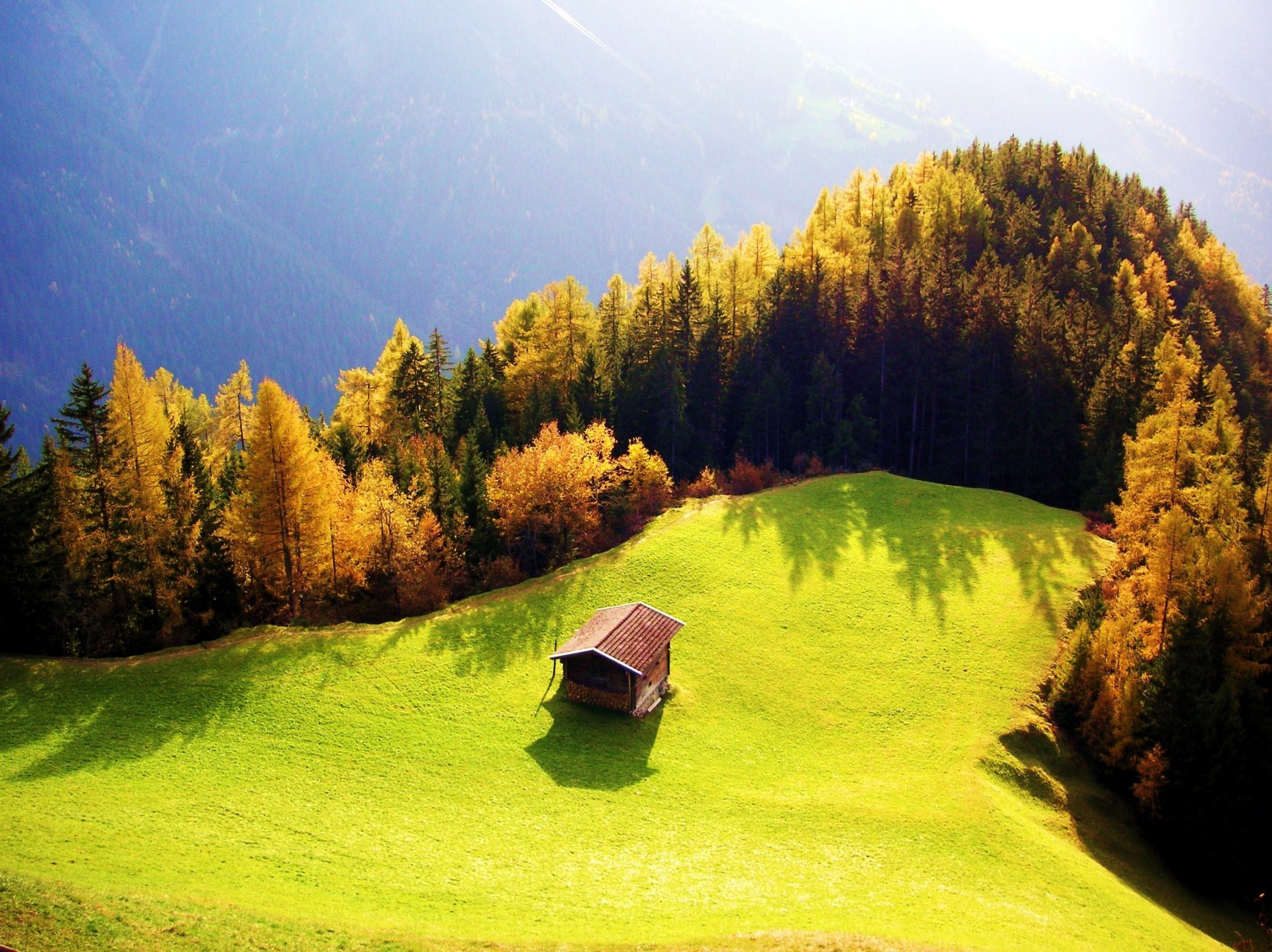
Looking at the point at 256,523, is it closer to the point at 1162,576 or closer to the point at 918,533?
the point at 918,533

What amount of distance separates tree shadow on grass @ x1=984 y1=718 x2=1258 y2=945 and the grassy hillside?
196 mm

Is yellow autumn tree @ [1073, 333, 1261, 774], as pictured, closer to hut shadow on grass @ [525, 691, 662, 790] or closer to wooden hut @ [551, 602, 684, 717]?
wooden hut @ [551, 602, 684, 717]

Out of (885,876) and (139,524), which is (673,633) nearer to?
(885,876)

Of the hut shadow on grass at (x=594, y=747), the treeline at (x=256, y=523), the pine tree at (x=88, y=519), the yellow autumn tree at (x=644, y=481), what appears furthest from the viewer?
the yellow autumn tree at (x=644, y=481)

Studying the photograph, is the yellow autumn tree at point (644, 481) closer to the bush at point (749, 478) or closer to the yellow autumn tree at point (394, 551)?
the bush at point (749, 478)

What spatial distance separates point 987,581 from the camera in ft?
197

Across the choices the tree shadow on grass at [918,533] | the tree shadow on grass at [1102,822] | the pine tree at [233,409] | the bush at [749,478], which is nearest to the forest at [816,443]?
the bush at [749,478]

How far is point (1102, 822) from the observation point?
138 ft

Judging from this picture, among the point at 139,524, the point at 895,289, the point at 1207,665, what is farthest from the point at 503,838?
the point at 895,289

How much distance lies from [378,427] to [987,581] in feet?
200

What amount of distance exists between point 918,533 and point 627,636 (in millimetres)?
31944

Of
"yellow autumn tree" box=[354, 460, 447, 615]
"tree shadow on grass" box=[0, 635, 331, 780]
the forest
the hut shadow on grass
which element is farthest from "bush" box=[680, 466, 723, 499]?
"tree shadow on grass" box=[0, 635, 331, 780]

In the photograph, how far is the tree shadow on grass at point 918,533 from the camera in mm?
60125

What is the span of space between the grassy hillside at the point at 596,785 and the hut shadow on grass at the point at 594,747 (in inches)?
7.6
